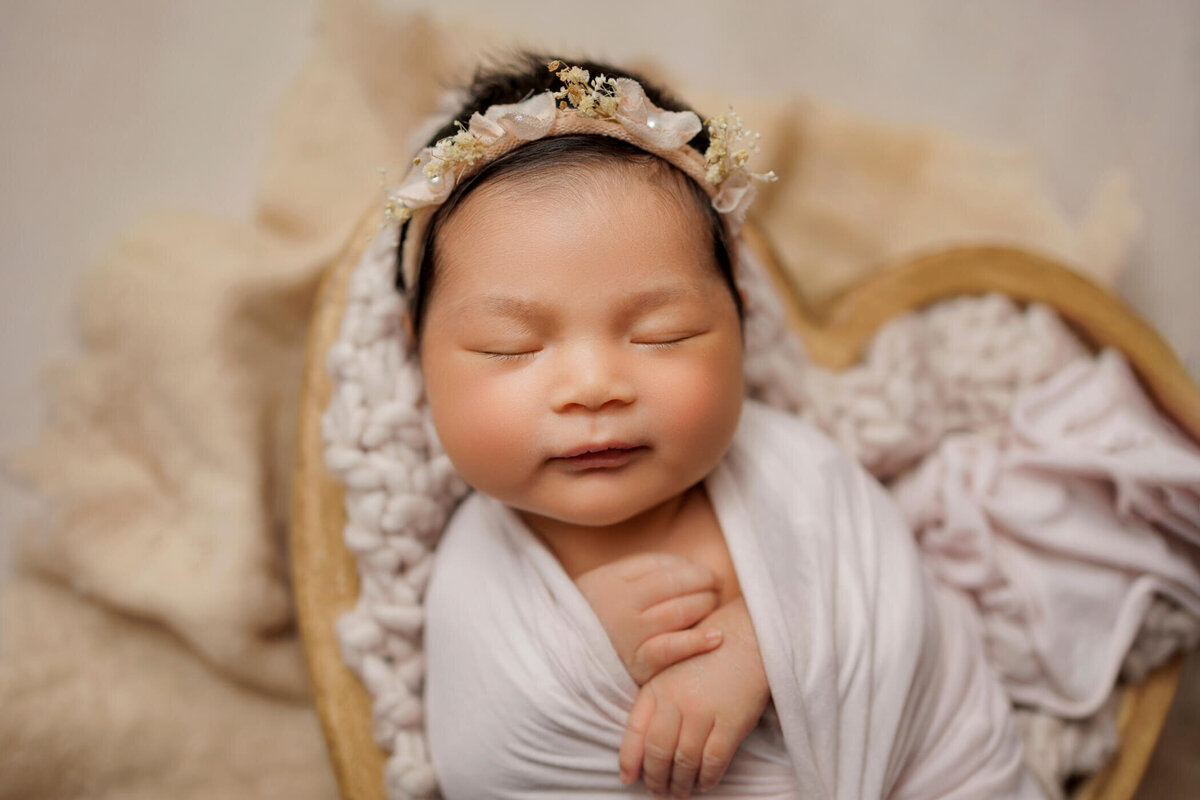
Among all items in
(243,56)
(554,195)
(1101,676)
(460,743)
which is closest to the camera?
(554,195)

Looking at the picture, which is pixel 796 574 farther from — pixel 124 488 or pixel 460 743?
pixel 124 488

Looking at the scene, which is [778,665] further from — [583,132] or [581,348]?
[583,132]

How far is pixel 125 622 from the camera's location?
1.53 metres

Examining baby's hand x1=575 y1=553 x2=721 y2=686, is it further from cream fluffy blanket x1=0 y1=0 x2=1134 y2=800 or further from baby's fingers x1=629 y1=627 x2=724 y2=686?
cream fluffy blanket x1=0 y1=0 x2=1134 y2=800

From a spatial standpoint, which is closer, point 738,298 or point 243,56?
point 738,298

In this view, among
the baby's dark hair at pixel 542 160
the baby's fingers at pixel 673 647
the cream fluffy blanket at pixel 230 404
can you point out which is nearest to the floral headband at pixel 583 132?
the baby's dark hair at pixel 542 160

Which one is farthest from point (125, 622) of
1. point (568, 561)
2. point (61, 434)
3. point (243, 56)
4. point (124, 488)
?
point (243, 56)

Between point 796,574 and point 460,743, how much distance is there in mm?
456

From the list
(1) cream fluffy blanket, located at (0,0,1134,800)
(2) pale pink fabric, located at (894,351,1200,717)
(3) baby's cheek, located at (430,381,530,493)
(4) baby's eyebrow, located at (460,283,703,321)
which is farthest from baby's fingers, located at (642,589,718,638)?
(1) cream fluffy blanket, located at (0,0,1134,800)

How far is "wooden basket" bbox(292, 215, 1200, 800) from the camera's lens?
3.87 feet

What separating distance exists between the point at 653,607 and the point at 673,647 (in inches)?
2.1

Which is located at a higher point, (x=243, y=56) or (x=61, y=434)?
(x=243, y=56)

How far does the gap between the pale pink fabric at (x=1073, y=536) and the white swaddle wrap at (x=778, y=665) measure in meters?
0.12

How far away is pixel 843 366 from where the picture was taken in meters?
1.48
